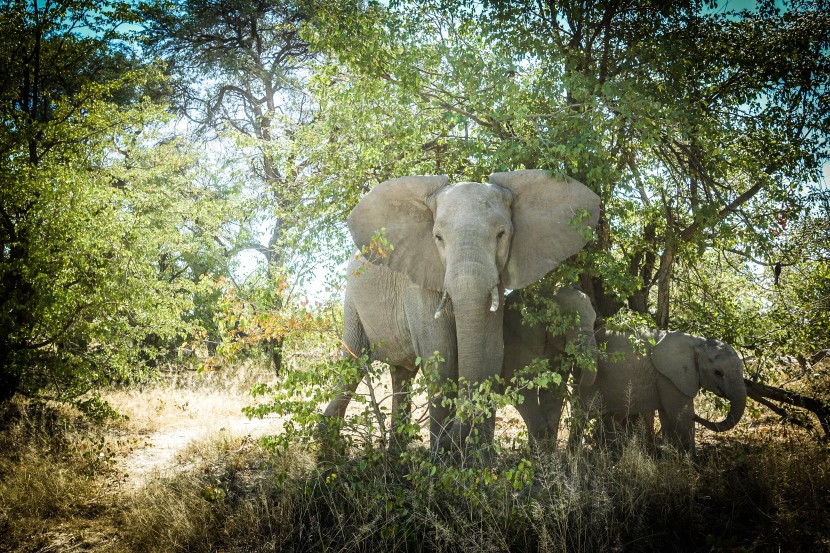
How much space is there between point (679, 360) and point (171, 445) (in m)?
7.05

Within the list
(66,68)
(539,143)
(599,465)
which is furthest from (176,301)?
(599,465)

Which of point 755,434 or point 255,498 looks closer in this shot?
point 255,498

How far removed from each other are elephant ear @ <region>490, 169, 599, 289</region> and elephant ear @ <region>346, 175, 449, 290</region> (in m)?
0.81

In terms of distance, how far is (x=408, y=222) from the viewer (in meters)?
7.32

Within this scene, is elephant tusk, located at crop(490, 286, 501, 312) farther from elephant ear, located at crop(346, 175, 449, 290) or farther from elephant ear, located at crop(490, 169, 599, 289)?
elephant ear, located at crop(346, 175, 449, 290)

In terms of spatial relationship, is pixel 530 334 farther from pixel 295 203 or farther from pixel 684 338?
pixel 295 203

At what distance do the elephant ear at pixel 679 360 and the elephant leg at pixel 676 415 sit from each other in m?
0.13

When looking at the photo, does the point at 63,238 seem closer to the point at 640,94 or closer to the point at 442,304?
the point at 442,304

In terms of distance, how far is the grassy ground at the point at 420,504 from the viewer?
502 cm

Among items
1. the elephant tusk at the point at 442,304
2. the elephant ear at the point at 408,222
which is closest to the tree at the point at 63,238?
the elephant ear at the point at 408,222

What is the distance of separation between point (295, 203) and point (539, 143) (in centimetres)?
479

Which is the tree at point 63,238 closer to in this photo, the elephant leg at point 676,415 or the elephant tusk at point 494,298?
the elephant tusk at point 494,298

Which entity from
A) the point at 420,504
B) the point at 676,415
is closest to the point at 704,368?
the point at 676,415

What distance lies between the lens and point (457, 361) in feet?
23.4
